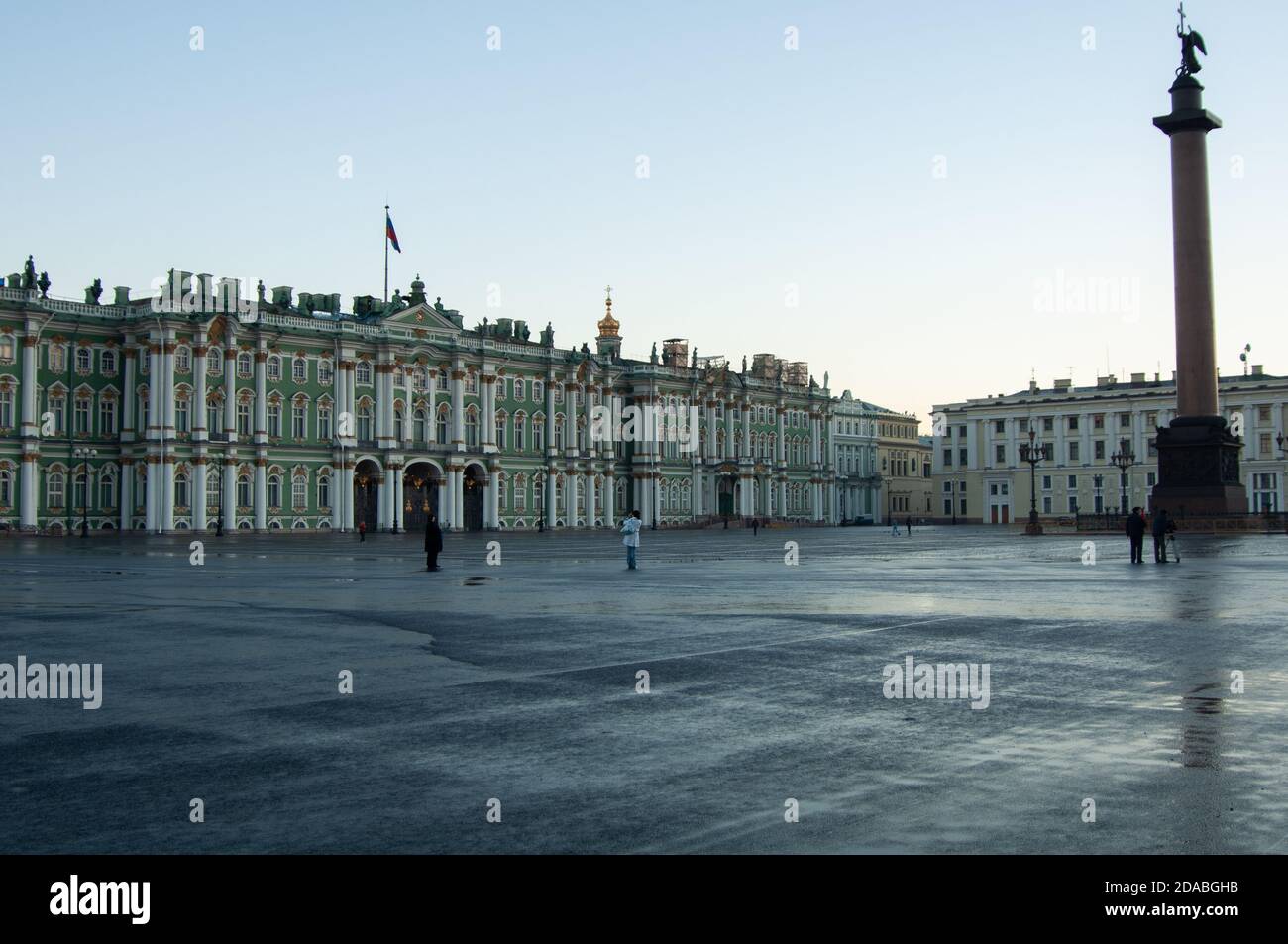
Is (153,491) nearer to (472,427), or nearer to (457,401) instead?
(457,401)

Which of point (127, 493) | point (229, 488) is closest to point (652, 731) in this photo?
point (127, 493)

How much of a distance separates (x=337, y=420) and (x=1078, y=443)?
78115 mm

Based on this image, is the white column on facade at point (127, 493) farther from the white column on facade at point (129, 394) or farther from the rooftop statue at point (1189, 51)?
the rooftop statue at point (1189, 51)

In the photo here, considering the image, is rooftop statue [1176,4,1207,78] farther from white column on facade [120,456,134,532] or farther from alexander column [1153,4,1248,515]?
white column on facade [120,456,134,532]

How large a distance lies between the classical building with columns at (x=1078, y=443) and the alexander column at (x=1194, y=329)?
65329 mm

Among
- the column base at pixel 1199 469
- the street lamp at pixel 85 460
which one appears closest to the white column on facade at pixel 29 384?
the street lamp at pixel 85 460

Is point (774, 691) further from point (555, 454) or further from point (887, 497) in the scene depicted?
point (887, 497)

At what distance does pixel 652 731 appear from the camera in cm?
846

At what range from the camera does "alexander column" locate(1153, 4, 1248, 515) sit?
5222 centimetres

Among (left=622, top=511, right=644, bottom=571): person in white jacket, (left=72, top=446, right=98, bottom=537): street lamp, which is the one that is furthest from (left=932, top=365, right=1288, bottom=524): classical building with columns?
(left=622, top=511, right=644, bottom=571): person in white jacket

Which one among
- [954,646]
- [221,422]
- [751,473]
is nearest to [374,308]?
[221,422]

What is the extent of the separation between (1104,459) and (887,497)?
92.5 ft

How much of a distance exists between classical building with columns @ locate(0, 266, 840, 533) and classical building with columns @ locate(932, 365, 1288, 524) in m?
30.5
